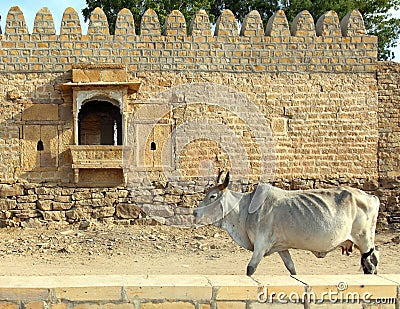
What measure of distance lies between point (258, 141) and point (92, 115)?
326 cm

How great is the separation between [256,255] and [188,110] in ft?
16.6

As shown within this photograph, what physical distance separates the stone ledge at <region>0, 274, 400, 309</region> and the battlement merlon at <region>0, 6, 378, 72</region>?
6.85m

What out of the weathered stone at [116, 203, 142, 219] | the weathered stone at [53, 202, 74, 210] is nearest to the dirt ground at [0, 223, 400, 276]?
the weathered stone at [116, 203, 142, 219]

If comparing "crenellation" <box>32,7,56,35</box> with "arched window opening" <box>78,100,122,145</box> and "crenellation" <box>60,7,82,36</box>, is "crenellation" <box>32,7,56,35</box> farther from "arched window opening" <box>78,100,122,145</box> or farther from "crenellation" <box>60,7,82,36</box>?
"arched window opening" <box>78,100,122,145</box>

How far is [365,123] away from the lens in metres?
10.8

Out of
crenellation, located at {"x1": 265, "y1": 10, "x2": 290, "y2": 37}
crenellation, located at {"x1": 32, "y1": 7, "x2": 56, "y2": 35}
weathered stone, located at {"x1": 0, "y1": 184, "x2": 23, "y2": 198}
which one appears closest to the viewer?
weathered stone, located at {"x1": 0, "y1": 184, "x2": 23, "y2": 198}

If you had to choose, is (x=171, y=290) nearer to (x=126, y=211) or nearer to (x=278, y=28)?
(x=126, y=211)

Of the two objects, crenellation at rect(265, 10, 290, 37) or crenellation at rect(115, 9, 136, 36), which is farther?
crenellation at rect(265, 10, 290, 37)

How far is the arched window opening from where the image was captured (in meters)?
11.2

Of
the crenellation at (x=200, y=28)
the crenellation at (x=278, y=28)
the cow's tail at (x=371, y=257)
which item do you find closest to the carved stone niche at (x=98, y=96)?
the crenellation at (x=200, y=28)

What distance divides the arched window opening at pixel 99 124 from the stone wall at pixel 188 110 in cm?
93

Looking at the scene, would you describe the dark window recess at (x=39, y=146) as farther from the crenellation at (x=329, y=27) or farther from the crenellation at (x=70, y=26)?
the crenellation at (x=329, y=27)

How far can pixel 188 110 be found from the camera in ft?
34.5

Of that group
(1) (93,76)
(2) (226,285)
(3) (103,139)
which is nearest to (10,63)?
(1) (93,76)
